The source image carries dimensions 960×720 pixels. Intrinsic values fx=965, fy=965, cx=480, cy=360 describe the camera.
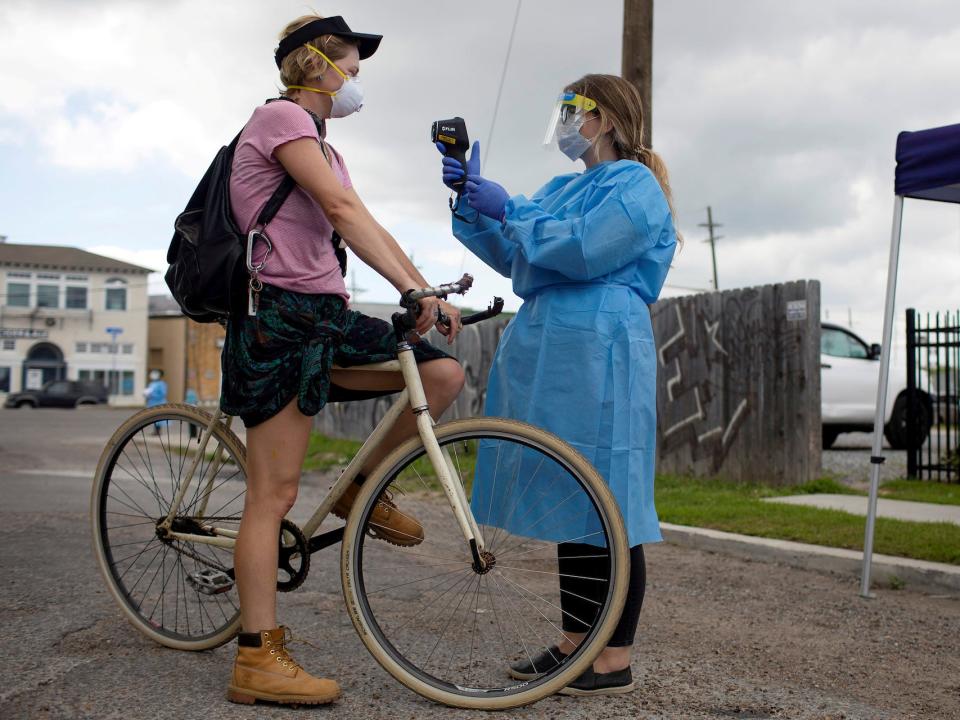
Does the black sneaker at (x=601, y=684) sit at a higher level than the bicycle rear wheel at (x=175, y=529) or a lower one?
lower

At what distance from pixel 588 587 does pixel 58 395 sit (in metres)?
48.3

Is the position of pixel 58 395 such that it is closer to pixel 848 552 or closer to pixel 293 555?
pixel 848 552

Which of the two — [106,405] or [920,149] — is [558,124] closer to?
[920,149]

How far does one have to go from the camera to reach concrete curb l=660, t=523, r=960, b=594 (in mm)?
4996

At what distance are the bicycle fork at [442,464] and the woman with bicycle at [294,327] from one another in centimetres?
9

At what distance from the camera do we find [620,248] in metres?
2.96

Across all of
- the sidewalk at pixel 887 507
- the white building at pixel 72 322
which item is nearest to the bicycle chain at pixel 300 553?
the sidewalk at pixel 887 507

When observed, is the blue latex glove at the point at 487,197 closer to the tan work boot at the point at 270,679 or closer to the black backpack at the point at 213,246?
the black backpack at the point at 213,246

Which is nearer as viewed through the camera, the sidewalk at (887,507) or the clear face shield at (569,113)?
the clear face shield at (569,113)

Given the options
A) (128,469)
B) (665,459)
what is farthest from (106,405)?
(128,469)

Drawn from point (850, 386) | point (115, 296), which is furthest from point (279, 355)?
point (115, 296)

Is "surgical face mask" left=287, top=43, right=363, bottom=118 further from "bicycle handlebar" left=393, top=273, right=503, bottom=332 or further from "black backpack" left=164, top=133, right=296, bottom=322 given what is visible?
"bicycle handlebar" left=393, top=273, right=503, bottom=332

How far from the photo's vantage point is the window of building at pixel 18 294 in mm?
55875

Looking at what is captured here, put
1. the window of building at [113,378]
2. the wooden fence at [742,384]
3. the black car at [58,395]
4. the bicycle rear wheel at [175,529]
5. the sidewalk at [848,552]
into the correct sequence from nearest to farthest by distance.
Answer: the bicycle rear wheel at [175,529]
the sidewalk at [848,552]
the wooden fence at [742,384]
the black car at [58,395]
the window of building at [113,378]
